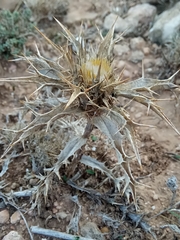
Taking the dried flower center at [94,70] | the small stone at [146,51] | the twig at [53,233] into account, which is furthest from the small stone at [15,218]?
the small stone at [146,51]

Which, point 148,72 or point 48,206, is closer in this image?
point 48,206

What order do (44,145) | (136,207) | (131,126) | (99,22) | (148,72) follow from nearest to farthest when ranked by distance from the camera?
(131,126) < (136,207) < (44,145) < (148,72) < (99,22)

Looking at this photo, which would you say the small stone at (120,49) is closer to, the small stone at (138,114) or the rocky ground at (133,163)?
the rocky ground at (133,163)

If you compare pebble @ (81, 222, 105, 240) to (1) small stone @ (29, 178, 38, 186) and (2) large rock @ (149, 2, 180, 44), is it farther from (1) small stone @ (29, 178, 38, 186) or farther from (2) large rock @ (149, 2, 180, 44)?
(2) large rock @ (149, 2, 180, 44)

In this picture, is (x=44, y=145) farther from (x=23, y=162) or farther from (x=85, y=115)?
(x=85, y=115)

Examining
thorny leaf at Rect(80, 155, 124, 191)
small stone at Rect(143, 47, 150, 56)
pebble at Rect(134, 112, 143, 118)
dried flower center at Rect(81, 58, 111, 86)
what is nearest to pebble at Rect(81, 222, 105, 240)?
thorny leaf at Rect(80, 155, 124, 191)

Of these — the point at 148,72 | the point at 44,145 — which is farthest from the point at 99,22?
the point at 44,145
